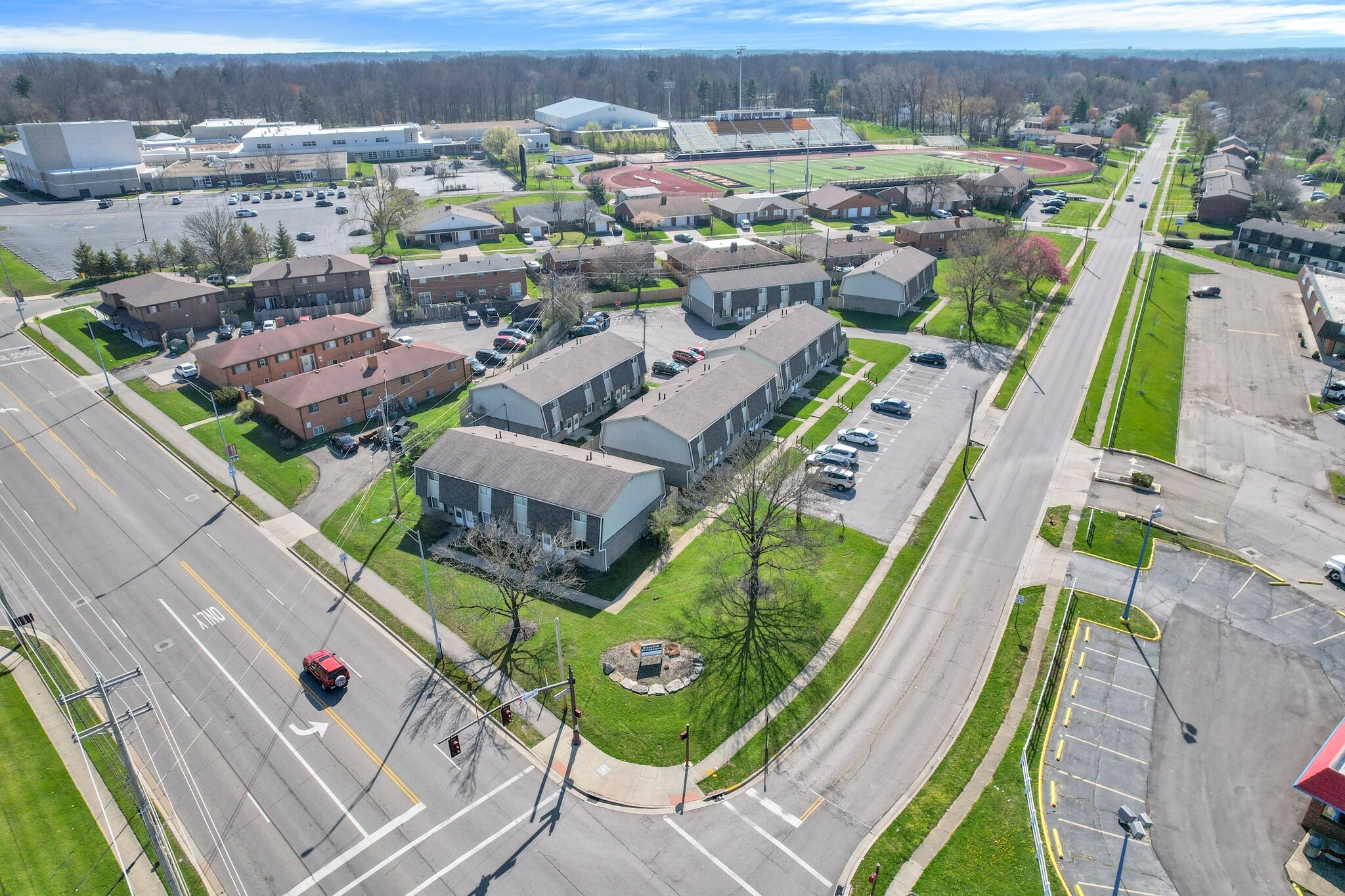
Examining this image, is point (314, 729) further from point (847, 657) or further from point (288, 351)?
point (288, 351)

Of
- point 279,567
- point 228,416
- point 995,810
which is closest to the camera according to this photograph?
point 995,810

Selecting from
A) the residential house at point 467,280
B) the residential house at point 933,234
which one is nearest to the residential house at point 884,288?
the residential house at point 933,234

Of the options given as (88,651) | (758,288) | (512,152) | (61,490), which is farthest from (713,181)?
(88,651)

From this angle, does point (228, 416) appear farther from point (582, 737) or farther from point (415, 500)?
point (582, 737)

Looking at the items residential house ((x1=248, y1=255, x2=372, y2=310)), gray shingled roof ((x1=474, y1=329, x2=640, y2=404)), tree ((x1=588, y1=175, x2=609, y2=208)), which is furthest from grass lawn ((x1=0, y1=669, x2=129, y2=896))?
tree ((x1=588, y1=175, x2=609, y2=208))

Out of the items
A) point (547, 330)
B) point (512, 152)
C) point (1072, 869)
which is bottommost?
point (1072, 869)
